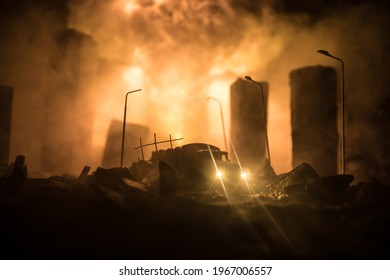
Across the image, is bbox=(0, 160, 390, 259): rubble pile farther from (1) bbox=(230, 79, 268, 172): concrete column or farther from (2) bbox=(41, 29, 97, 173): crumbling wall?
(2) bbox=(41, 29, 97, 173): crumbling wall

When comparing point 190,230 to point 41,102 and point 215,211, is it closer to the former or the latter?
point 215,211

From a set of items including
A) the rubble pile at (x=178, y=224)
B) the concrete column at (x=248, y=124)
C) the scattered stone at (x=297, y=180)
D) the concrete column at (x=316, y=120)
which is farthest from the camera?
the concrete column at (x=248, y=124)

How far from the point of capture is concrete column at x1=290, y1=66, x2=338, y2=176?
31.6m

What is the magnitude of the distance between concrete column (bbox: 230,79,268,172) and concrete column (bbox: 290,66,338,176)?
442 cm

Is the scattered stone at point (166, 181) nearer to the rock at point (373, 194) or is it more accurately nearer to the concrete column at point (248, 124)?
the rock at point (373, 194)

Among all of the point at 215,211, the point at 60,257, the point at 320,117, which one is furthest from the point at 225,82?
the point at 60,257

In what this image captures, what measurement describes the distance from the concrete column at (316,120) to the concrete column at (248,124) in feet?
14.5

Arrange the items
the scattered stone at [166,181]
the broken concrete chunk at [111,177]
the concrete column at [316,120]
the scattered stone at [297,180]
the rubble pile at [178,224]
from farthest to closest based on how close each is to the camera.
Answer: the concrete column at [316,120]
the scattered stone at [297,180]
the broken concrete chunk at [111,177]
the scattered stone at [166,181]
the rubble pile at [178,224]

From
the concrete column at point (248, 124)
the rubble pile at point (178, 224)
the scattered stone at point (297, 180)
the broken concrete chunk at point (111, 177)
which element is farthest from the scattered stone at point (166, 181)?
the concrete column at point (248, 124)

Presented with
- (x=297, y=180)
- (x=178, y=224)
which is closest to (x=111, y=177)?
(x=178, y=224)

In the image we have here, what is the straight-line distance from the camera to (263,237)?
12.6 m

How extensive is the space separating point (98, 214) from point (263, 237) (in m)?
6.14

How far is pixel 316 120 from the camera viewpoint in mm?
31719

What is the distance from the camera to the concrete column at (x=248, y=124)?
36406mm
